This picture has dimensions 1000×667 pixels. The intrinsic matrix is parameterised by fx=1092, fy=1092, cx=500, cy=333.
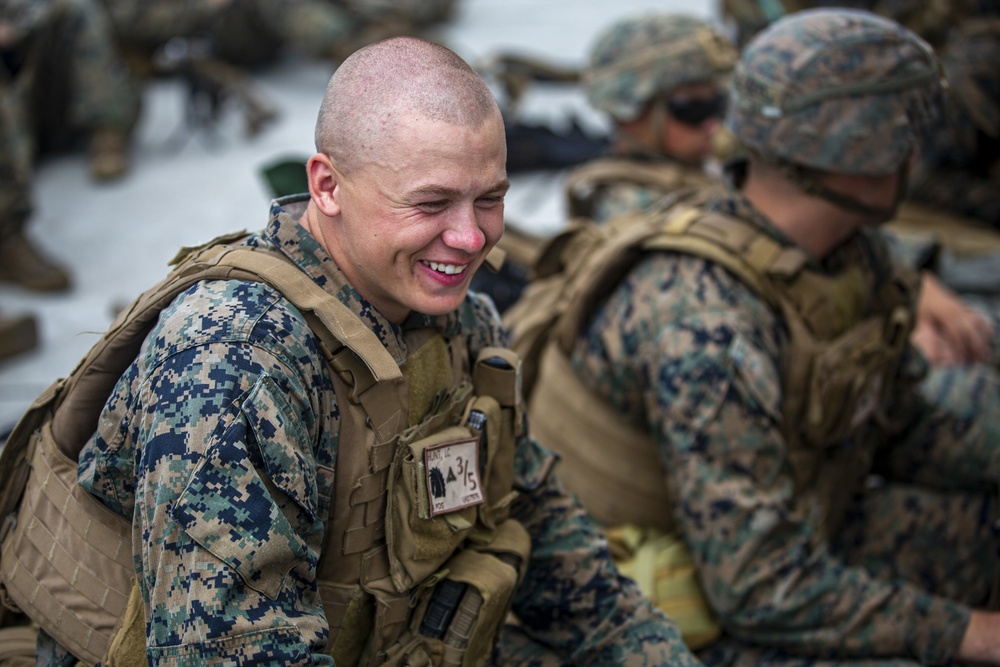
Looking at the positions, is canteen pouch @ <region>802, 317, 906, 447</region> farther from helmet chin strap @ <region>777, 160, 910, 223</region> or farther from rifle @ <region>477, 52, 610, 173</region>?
rifle @ <region>477, 52, 610, 173</region>

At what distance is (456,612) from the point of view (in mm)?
1928

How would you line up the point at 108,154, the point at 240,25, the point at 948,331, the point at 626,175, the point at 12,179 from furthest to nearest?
1. the point at 240,25
2. the point at 108,154
3. the point at 12,179
4. the point at 626,175
5. the point at 948,331

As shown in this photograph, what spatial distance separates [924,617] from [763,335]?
73cm

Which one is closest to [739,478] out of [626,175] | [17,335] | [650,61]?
[626,175]

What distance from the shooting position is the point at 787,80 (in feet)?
8.78

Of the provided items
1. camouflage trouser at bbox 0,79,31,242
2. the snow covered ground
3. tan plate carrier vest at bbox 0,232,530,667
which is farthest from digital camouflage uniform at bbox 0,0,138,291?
tan plate carrier vest at bbox 0,232,530,667

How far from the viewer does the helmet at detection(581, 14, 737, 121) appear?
4391mm

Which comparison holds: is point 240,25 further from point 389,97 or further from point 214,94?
point 389,97

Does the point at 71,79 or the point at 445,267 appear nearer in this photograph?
the point at 445,267

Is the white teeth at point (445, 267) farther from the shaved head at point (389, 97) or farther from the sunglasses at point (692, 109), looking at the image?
the sunglasses at point (692, 109)

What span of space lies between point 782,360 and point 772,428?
0.73ft

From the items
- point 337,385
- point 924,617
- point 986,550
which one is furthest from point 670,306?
point 986,550

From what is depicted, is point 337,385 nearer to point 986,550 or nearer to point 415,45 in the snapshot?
point 415,45

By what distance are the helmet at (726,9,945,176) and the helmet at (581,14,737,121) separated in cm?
168
